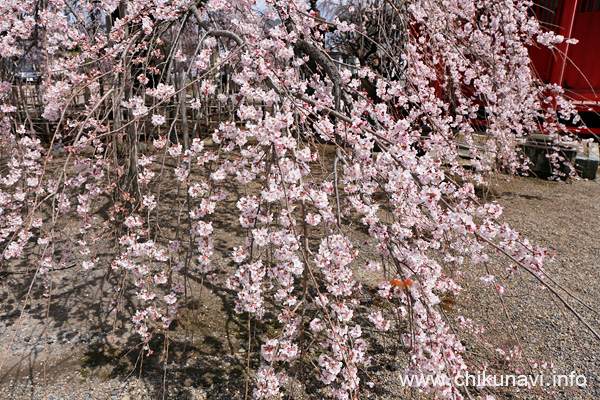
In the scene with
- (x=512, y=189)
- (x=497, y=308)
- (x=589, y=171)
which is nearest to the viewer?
(x=497, y=308)

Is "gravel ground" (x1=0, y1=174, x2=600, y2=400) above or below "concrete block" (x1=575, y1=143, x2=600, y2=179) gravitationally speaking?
below

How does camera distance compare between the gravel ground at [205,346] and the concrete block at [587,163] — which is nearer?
the gravel ground at [205,346]

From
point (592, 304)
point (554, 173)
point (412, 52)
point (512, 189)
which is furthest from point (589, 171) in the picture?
point (412, 52)

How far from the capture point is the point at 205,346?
2.26 meters

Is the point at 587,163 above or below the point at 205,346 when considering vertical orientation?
above

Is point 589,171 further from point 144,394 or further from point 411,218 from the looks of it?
point 144,394

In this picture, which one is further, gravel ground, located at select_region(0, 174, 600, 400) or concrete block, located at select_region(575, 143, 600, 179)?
concrete block, located at select_region(575, 143, 600, 179)

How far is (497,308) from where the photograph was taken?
2662mm

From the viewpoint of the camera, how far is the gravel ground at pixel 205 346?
1971 millimetres

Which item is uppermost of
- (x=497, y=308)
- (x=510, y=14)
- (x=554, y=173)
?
(x=510, y=14)

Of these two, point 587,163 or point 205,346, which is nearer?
point 205,346

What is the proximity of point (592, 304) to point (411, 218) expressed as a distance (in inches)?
78.4

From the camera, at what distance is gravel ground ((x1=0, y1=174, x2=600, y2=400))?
197cm

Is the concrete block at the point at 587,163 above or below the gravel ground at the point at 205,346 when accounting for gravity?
above
